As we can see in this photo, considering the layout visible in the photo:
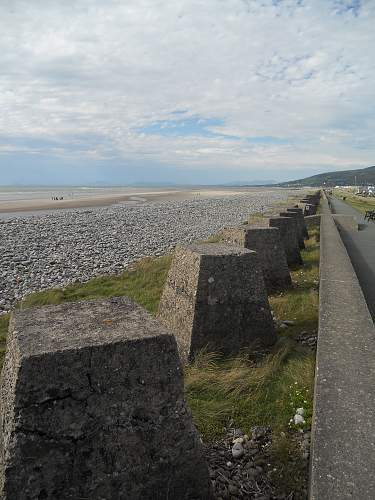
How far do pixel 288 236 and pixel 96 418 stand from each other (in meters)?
8.55

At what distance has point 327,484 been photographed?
2.39 metres

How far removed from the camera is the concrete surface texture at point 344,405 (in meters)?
2.41

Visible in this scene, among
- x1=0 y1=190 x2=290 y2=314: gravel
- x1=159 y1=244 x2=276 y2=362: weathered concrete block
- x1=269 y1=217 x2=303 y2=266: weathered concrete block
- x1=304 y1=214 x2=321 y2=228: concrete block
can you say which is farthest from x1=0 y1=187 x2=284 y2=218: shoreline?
x1=159 y1=244 x2=276 y2=362: weathered concrete block

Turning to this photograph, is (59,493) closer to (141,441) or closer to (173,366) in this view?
(141,441)

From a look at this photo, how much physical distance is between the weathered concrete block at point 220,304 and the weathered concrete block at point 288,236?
4.98 m

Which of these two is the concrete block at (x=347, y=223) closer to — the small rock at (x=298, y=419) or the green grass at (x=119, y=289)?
the green grass at (x=119, y=289)

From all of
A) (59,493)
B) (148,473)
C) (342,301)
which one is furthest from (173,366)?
(342,301)

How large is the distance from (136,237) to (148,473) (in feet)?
59.4

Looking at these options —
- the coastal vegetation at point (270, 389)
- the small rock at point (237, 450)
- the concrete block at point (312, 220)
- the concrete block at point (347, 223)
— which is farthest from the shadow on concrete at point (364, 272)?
the concrete block at point (312, 220)

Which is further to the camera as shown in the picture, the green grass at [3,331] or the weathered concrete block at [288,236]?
the weathered concrete block at [288,236]

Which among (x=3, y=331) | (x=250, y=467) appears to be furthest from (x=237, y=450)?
(x=3, y=331)

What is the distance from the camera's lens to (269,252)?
7.72 meters

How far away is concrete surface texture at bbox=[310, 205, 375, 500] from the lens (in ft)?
7.92

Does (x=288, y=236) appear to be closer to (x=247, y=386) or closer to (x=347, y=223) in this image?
(x=247, y=386)
